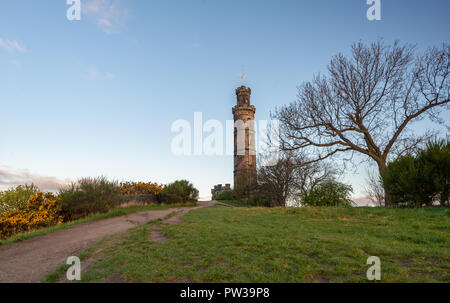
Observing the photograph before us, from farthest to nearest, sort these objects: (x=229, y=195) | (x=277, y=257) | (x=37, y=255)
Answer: (x=229, y=195)
(x=37, y=255)
(x=277, y=257)

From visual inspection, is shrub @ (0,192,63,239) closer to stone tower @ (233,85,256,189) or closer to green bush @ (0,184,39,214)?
green bush @ (0,184,39,214)

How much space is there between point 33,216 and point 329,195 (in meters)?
14.6

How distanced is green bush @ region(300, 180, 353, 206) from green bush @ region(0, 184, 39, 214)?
1447 centimetres

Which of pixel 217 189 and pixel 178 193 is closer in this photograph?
pixel 178 193

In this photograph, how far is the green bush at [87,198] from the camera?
41.2ft

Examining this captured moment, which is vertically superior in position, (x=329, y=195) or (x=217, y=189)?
(x=329, y=195)

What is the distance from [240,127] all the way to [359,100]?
26.9 m

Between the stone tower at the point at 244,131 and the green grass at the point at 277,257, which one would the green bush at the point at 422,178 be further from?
the stone tower at the point at 244,131

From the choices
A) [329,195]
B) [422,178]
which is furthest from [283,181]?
[422,178]

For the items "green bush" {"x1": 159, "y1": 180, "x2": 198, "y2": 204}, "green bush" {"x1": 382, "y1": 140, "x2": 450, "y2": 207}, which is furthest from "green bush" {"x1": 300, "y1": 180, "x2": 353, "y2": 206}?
"green bush" {"x1": 159, "y1": 180, "x2": 198, "y2": 204}

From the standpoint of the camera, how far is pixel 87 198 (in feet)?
42.9

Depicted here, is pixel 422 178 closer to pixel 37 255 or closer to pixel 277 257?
pixel 277 257
